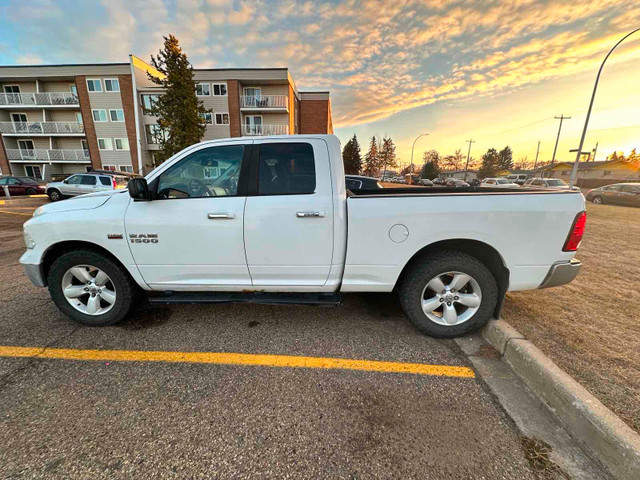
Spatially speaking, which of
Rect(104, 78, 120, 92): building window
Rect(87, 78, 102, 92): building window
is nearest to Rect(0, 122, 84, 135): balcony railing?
Rect(87, 78, 102, 92): building window

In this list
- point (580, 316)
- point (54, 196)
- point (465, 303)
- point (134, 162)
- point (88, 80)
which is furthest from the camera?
point (134, 162)

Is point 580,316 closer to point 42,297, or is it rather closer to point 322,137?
point 322,137

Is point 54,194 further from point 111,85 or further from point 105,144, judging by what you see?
point 111,85

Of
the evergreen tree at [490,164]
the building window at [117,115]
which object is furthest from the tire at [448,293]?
the evergreen tree at [490,164]

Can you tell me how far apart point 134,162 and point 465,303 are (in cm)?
3531

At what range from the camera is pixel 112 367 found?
2506 millimetres

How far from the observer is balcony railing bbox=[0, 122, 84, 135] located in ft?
93.3

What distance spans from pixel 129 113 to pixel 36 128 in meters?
9.97

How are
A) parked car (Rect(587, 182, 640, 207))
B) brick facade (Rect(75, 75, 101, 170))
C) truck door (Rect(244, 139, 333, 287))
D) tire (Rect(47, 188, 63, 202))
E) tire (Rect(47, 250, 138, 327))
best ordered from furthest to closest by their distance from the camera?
brick facade (Rect(75, 75, 101, 170))
parked car (Rect(587, 182, 640, 207))
tire (Rect(47, 188, 63, 202))
tire (Rect(47, 250, 138, 327))
truck door (Rect(244, 139, 333, 287))

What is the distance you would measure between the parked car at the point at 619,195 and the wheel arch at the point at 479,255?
2263 centimetres

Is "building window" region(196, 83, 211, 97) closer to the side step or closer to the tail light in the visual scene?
the side step

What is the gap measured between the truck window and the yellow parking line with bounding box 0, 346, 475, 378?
5.32 ft

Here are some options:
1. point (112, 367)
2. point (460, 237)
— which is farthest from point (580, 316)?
point (112, 367)

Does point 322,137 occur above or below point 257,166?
above
